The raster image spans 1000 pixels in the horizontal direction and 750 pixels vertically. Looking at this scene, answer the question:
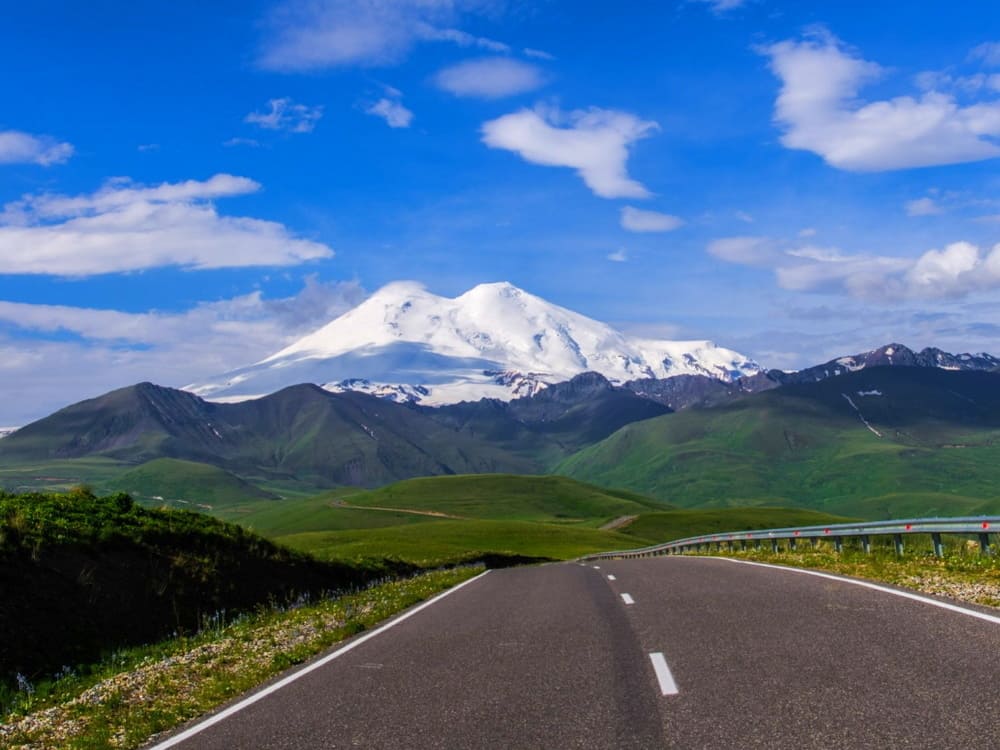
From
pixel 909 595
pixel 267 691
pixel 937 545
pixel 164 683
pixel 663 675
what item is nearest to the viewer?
pixel 663 675

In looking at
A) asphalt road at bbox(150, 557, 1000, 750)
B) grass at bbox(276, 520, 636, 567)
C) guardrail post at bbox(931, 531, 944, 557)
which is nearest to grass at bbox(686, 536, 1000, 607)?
guardrail post at bbox(931, 531, 944, 557)

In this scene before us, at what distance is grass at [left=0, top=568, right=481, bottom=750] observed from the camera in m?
10.6

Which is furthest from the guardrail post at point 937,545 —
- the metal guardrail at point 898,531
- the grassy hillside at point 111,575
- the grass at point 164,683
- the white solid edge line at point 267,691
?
the grassy hillside at point 111,575

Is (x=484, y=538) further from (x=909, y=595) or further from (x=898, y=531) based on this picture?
(x=909, y=595)

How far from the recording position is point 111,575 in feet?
64.8

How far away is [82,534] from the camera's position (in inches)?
819

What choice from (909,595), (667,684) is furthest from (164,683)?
(909,595)

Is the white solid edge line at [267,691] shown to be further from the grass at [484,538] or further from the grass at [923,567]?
the grass at [484,538]

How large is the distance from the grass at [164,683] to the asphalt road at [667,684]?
106cm

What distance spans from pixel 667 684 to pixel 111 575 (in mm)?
13995

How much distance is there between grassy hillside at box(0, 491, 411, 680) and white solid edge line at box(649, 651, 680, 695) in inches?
378

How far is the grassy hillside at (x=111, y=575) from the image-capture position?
16.1 metres

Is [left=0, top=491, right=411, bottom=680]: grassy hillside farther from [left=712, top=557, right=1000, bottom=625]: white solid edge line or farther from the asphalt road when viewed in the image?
[left=712, top=557, right=1000, bottom=625]: white solid edge line

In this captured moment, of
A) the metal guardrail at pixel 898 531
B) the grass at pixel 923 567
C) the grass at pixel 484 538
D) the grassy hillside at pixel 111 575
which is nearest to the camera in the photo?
the grassy hillside at pixel 111 575
